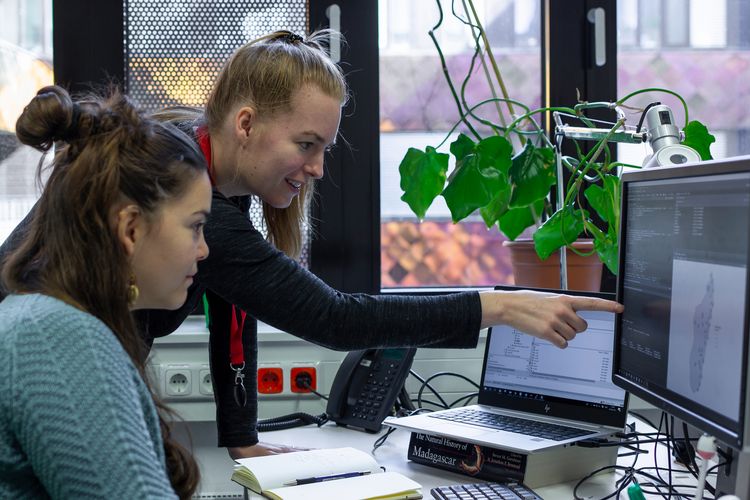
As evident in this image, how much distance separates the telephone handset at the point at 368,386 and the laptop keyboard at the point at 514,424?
0.55 ft

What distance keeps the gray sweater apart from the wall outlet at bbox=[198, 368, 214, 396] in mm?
1170

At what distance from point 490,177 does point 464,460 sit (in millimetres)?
626

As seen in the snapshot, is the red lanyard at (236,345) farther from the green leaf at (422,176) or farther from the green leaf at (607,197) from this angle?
the green leaf at (607,197)

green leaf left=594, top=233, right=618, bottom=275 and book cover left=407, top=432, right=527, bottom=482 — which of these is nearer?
book cover left=407, top=432, right=527, bottom=482

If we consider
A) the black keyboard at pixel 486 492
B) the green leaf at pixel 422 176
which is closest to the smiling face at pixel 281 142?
the green leaf at pixel 422 176

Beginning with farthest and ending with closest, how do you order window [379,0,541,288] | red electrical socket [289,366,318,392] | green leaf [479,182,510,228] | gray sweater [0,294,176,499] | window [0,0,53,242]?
window [379,0,541,288], window [0,0,53,242], red electrical socket [289,366,318,392], green leaf [479,182,510,228], gray sweater [0,294,176,499]

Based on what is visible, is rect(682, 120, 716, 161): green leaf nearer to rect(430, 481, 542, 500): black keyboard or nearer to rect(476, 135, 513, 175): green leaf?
rect(476, 135, 513, 175): green leaf

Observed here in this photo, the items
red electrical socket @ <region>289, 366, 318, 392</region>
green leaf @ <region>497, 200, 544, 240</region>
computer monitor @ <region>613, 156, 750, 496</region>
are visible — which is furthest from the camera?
red electrical socket @ <region>289, 366, 318, 392</region>

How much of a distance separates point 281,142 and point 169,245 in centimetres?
45

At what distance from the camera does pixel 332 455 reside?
1.41 metres

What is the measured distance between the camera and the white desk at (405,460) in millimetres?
1328

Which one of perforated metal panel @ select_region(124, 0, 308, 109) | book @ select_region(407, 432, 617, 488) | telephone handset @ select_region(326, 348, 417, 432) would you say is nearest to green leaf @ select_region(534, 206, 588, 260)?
telephone handset @ select_region(326, 348, 417, 432)

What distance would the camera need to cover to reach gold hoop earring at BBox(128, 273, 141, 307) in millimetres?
977

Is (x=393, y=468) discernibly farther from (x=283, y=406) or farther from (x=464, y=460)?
(x=283, y=406)
